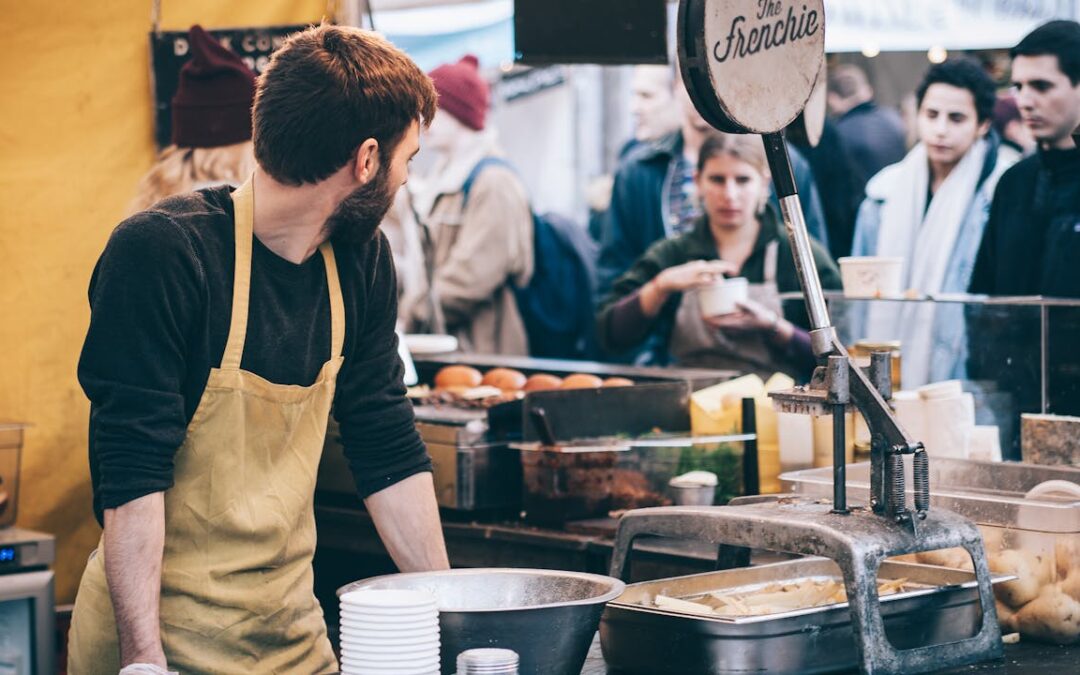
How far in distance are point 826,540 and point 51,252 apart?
2.36 meters

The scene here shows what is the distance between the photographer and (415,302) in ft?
21.2

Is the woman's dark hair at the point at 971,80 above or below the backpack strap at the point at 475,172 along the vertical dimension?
above

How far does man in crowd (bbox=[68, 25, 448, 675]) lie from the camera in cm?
221

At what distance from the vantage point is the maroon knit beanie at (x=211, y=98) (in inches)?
145

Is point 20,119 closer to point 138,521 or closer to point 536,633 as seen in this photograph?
point 138,521

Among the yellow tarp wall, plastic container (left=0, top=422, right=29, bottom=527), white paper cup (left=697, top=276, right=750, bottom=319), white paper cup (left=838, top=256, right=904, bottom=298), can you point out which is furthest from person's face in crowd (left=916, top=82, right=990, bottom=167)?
plastic container (left=0, top=422, right=29, bottom=527)

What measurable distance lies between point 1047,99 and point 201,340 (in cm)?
311

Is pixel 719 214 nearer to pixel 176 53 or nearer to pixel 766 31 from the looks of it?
pixel 176 53

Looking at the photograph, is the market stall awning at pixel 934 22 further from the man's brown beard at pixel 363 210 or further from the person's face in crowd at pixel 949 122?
the man's brown beard at pixel 363 210

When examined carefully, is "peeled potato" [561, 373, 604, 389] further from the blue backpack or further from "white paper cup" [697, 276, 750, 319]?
the blue backpack

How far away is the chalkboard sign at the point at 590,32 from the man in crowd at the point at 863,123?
2224mm

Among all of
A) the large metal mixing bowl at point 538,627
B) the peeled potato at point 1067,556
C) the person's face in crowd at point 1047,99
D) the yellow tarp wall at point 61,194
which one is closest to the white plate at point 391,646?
the large metal mixing bowl at point 538,627

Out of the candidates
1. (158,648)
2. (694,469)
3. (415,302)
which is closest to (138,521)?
(158,648)

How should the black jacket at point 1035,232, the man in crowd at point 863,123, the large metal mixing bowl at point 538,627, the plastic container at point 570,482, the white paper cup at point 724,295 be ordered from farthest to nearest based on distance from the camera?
the man in crowd at point 863,123
the white paper cup at point 724,295
the black jacket at point 1035,232
the plastic container at point 570,482
the large metal mixing bowl at point 538,627
